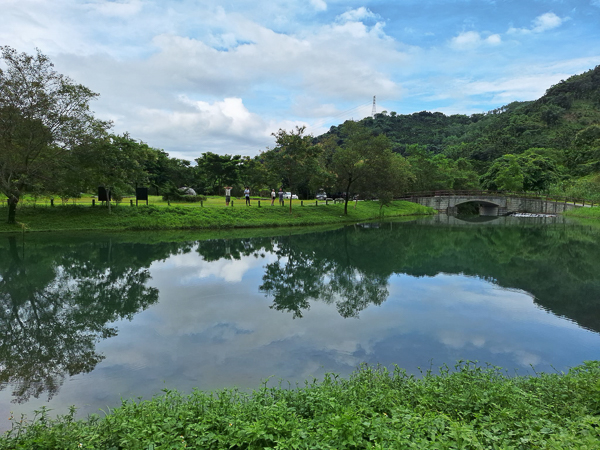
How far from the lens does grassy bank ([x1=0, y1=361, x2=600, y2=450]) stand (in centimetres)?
369

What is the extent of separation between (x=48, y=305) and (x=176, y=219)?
723 inches

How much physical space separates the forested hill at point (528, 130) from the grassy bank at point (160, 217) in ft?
130

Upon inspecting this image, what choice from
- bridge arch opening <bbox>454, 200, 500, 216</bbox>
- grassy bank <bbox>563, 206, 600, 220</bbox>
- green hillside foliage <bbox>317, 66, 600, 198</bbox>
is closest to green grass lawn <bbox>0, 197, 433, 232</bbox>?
green hillside foliage <bbox>317, 66, 600, 198</bbox>

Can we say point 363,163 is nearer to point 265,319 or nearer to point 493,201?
point 265,319

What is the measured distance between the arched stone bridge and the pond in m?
38.9

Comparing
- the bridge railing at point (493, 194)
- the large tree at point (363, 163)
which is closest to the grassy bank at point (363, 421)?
the large tree at point (363, 163)

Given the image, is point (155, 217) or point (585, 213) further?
point (585, 213)

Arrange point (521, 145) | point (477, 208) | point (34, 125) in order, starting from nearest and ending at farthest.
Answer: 1. point (34, 125)
2. point (477, 208)
3. point (521, 145)

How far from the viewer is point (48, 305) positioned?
10836 millimetres

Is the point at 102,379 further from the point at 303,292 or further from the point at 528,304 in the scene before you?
the point at 528,304

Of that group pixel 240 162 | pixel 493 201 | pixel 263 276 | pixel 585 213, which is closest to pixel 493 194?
pixel 493 201

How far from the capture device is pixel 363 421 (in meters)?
4.11

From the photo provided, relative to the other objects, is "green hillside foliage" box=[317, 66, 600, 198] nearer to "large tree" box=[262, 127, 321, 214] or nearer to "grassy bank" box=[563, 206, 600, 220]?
"grassy bank" box=[563, 206, 600, 220]

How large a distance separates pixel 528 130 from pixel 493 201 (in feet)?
131
